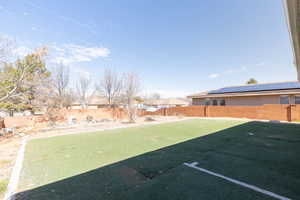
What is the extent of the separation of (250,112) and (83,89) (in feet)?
94.9

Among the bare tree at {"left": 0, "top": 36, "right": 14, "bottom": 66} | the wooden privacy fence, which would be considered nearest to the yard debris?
the bare tree at {"left": 0, "top": 36, "right": 14, "bottom": 66}

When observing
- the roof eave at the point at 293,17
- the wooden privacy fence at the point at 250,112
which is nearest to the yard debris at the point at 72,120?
the wooden privacy fence at the point at 250,112

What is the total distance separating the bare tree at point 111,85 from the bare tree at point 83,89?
129 inches

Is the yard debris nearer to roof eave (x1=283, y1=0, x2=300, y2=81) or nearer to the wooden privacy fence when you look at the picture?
the wooden privacy fence

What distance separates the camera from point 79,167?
11.5 ft

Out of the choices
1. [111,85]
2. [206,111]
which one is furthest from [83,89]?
[206,111]

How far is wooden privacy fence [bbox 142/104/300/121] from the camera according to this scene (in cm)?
1227

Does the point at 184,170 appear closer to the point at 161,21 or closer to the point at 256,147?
the point at 256,147

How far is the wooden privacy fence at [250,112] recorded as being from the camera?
12.3 m

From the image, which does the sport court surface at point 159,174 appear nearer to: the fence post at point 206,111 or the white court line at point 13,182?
the white court line at point 13,182

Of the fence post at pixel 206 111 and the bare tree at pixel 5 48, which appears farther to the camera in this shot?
the fence post at pixel 206 111

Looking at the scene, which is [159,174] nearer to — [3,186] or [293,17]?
[3,186]

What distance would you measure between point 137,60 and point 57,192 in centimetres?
1802

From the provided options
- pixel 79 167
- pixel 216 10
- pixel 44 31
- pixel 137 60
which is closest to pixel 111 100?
pixel 137 60
